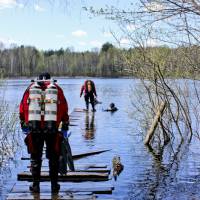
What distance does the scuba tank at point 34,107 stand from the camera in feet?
27.2

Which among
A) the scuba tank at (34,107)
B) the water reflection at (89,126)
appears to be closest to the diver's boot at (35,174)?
the scuba tank at (34,107)

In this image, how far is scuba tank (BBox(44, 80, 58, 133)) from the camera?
8.27 meters

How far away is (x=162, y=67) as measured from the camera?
1608cm

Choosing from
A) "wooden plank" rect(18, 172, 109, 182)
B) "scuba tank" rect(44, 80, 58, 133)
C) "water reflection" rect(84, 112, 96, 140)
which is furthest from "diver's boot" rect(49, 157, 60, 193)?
"water reflection" rect(84, 112, 96, 140)

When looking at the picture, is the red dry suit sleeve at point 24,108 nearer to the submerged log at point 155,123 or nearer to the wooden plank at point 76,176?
the wooden plank at point 76,176

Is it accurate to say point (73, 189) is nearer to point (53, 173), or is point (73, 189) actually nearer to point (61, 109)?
point (53, 173)

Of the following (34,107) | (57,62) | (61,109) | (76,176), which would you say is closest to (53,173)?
(61,109)

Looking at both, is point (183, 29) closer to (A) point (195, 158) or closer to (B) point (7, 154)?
(A) point (195, 158)

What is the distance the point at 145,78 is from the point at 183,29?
278 inches

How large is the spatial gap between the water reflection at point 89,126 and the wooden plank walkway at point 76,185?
20.3ft

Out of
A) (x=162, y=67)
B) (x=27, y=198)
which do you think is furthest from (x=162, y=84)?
(x=27, y=198)

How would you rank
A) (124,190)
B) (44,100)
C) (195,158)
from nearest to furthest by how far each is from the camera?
(44,100), (124,190), (195,158)

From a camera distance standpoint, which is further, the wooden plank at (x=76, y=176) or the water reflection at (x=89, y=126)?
the water reflection at (x=89, y=126)

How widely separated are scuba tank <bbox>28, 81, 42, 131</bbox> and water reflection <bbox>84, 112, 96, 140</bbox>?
8.76 m
